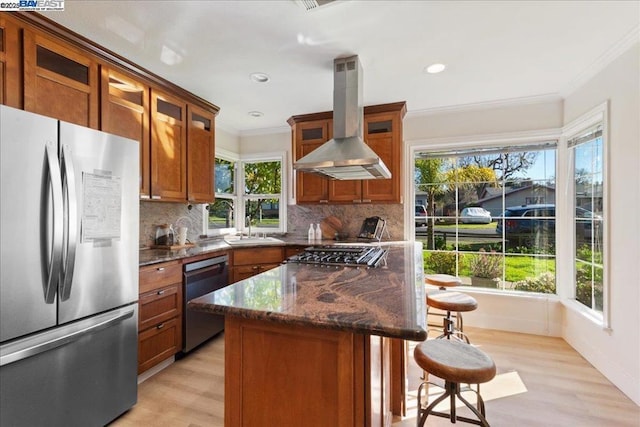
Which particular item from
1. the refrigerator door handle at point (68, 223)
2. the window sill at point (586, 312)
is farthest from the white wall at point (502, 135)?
the refrigerator door handle at point (68, 223)

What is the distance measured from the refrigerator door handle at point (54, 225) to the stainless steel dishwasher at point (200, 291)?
3.55 feet

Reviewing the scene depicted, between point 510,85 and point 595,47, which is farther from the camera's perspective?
point 510,85

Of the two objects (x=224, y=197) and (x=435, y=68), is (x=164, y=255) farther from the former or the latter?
(x=435, y=68)

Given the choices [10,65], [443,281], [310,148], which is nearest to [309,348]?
[443,281]

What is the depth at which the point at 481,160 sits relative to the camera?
351 cm

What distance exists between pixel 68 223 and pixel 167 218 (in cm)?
182

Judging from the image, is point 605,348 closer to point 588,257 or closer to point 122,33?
point 588,257

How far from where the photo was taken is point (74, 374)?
5.30 ft

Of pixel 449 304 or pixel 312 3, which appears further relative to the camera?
pixel 449 304

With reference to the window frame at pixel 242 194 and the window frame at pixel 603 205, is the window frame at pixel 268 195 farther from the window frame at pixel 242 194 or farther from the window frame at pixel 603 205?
the window frame at pixel 603 205

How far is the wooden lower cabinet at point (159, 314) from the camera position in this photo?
224 centimetres

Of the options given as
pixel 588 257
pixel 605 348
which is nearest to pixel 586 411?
pixel 605 348

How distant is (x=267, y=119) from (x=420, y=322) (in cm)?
361

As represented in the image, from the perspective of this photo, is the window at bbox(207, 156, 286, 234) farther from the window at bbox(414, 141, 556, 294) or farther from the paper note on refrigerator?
the paper note on refrigerator
